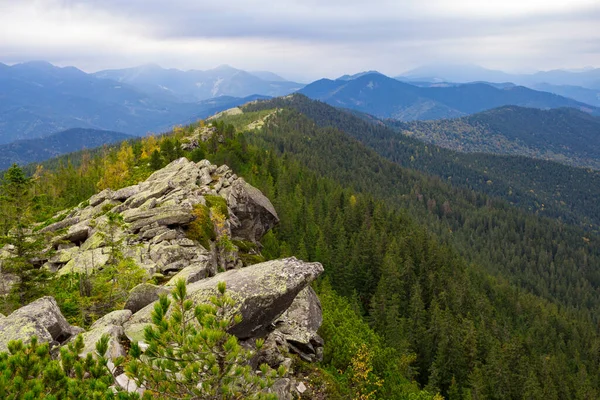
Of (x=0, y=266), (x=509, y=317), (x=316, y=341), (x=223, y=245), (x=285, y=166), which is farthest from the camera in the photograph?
(x=285, y=166)

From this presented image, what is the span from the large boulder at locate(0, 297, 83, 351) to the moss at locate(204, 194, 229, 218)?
30.3 meters

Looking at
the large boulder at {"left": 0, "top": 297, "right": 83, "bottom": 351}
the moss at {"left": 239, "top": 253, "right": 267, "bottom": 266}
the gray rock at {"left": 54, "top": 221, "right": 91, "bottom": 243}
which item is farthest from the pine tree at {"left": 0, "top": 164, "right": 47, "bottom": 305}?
the moss at {"left": 239, "top": 253, "right": 267, "bottom": 266}

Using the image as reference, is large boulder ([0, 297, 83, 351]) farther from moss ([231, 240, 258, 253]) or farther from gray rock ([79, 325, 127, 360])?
moss ([231, 240, 258, 253])

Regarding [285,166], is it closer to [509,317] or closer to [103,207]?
[509,317]

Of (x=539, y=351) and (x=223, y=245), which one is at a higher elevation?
(x=223, y=245)

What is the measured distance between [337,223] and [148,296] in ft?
281

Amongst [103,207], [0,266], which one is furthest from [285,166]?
[0,266]

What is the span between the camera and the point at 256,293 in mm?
18594

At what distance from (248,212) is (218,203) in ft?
30.8

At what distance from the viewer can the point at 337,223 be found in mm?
105688

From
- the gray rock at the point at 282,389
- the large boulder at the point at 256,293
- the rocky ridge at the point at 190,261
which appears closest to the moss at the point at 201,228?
the rocky ridge at the point at 190,261

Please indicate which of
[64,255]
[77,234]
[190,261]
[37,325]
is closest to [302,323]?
[190,261]

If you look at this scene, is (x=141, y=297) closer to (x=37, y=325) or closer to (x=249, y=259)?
(x=37, y=325)

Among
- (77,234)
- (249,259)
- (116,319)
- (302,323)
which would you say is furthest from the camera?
(249,259)
